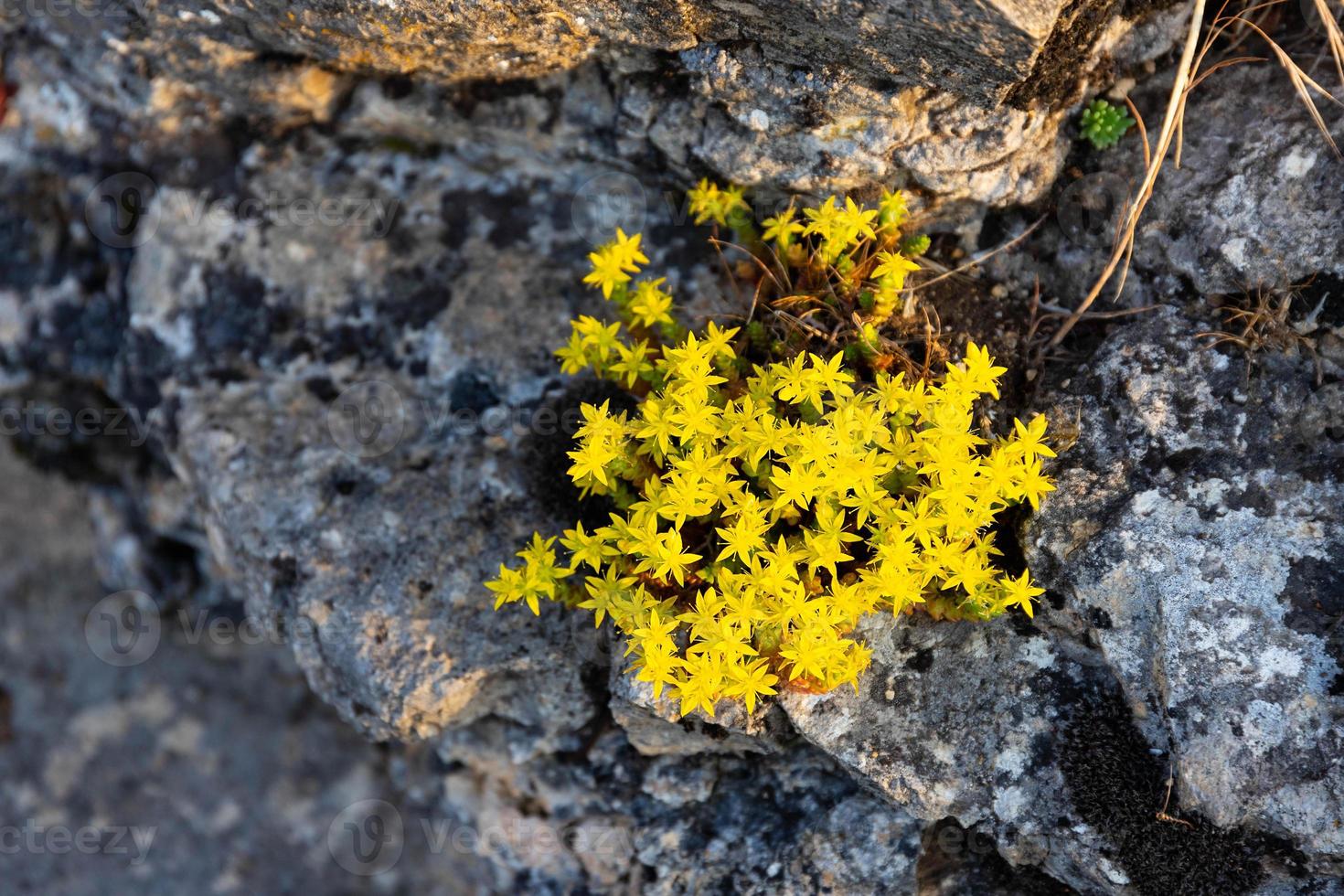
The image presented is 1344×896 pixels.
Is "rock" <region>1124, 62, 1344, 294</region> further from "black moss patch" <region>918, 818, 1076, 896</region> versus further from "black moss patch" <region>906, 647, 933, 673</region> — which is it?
"black moss patch" <region>918, 818, 1076, 896</region>

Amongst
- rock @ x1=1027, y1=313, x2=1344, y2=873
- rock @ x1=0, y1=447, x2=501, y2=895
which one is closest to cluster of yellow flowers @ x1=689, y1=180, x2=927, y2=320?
rock @ x1=1027, y1=313, x2=1344, y2=873

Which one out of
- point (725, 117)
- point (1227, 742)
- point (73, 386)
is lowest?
point (73, 386)

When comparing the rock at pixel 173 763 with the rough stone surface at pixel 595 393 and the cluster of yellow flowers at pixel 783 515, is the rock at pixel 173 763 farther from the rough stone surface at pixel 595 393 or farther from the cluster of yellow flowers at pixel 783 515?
the cluster of yellow flowers at pixel 783 515

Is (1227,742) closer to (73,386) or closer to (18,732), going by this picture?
(73,386)

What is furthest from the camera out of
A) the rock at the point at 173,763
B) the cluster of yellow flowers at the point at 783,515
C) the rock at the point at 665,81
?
the rock at the point at 173,763

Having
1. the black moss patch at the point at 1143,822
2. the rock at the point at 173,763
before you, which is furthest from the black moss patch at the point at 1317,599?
the rock at the point at 173,763

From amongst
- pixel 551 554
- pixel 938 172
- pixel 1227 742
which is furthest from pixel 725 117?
pixel 1227 742
